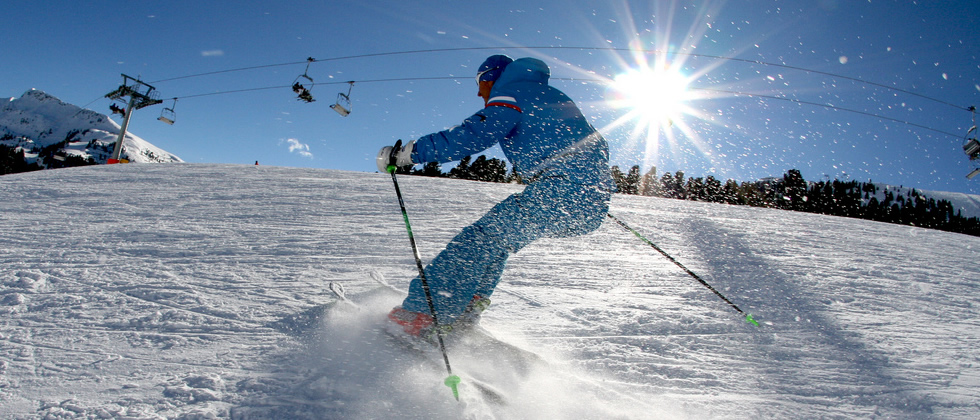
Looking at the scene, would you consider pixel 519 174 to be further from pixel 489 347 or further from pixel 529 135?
pixel 489 347

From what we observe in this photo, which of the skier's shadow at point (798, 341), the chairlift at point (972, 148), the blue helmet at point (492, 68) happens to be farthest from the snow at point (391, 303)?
the chairlift at point (972, 148)

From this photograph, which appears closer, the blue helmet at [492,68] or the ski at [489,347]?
the ski at [489,347]

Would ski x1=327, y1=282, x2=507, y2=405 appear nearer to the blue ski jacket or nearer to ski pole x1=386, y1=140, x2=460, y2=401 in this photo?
ski pole x1=386, y1=140, x2=460, y2=401

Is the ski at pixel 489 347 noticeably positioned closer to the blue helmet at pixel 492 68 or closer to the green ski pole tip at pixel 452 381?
the green ski pole tip at pixel 452 381

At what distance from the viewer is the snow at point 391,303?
1.55m

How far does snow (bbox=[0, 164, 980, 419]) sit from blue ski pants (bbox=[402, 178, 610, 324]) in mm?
325

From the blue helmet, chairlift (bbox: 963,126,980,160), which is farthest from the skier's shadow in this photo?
chairlift (bbox: 963,126,980,160)

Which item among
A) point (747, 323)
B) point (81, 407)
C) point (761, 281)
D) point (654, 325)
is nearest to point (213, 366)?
point (81, 407)

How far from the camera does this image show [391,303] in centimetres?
248

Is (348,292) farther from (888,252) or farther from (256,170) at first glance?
(256,170)

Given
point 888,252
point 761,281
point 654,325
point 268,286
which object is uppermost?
point 888,252

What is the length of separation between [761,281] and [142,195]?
275 inches

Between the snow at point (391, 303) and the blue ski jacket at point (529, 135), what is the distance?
2.85 ft

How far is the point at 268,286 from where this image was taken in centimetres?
265
